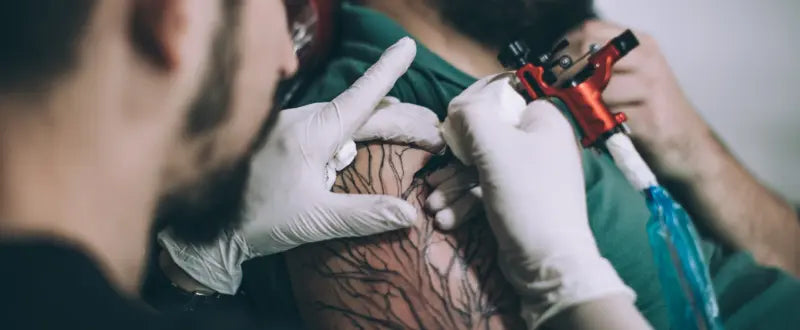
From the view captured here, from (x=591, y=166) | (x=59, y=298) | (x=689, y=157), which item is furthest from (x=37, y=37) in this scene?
(x=689, y=157)

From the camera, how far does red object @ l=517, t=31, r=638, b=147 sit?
0.86 meters

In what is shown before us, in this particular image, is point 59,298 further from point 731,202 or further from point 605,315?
point 731,202

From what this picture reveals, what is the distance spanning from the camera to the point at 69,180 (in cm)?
69

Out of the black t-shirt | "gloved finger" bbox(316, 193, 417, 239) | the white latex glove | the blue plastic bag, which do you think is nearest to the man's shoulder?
the white latex glove

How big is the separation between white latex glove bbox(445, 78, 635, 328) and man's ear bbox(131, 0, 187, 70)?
37cm

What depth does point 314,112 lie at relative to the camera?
0.91m

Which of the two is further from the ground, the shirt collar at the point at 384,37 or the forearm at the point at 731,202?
the shirt collar at the point at 384,37

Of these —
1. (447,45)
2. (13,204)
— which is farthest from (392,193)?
(13,204)

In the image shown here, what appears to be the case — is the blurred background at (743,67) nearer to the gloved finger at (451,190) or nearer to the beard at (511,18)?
the beard at (511,18)

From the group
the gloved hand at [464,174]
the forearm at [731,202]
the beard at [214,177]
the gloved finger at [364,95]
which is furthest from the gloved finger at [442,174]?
the forearm at [731,202]

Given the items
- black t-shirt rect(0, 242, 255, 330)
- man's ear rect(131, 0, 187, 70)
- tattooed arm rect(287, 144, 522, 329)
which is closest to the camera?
black t-shirt rect(0, 242, 255, 330)

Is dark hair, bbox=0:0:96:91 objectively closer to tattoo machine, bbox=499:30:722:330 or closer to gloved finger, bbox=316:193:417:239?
gloved finger, bbox=316:193:417:239

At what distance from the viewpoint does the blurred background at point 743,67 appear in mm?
957

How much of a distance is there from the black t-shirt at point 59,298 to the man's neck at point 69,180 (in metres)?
0.06
